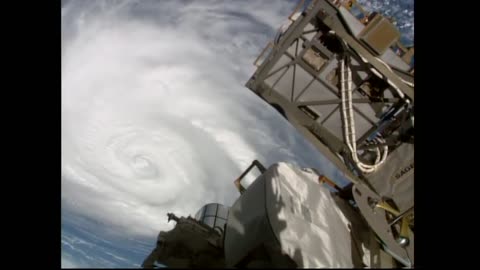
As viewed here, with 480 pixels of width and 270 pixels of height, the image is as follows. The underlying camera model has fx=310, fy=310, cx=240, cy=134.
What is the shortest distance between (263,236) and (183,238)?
142 centimetres

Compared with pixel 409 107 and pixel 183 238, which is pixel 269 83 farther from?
pixel 183 238

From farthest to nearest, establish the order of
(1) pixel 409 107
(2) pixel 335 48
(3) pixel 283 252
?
(2) pixel 335 48 < (1) pixel 409 107 < (3) pixel 283 252

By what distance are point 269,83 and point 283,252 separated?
395 cm

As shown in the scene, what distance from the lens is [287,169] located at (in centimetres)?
452

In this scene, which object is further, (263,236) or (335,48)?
(335,48)

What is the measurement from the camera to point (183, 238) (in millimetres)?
4457
